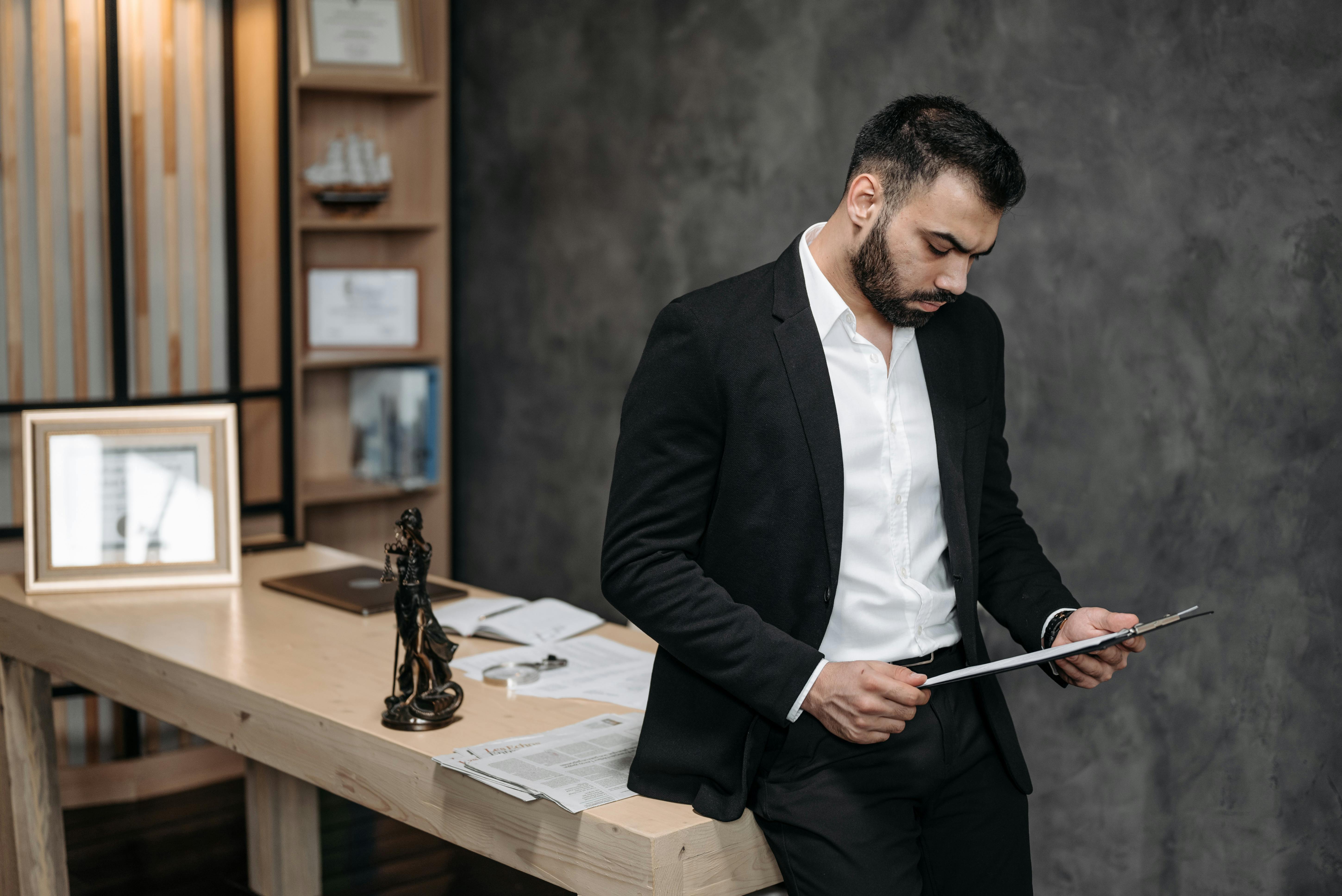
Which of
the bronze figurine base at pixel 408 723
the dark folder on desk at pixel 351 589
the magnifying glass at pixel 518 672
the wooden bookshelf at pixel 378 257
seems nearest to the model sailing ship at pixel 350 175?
the wooden bookshelf at pixel 378 257

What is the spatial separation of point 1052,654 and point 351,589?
5.36 feet

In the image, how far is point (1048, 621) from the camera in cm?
172

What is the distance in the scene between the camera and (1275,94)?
2.37 meters

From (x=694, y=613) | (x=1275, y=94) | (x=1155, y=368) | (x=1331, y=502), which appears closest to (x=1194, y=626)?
(x=1331, y=502)

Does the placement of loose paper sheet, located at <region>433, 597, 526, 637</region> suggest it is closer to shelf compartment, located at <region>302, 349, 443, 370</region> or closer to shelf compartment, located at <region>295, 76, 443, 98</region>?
shelf compartment, located at <region>302, 349, 443, 370</region>

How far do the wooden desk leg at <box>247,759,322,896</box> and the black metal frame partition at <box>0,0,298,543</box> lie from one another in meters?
1.03

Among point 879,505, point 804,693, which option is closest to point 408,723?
point 804,693

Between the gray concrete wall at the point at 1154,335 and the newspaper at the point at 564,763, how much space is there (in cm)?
127

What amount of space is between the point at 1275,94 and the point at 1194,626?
3.39 ft

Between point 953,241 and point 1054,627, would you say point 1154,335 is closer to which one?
point 1054,627

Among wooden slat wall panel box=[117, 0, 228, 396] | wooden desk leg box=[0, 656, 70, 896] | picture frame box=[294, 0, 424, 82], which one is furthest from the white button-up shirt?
picture frame box=[294, 0, 424, 82]

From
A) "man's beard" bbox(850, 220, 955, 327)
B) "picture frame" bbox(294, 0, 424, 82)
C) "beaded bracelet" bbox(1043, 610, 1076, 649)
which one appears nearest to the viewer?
"man's beard" bbox(850, 220, 955, 327)

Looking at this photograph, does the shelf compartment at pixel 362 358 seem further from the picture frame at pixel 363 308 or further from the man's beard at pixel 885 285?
the man's beard at pixel 885 285

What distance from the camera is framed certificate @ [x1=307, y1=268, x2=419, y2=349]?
13.5 ft
